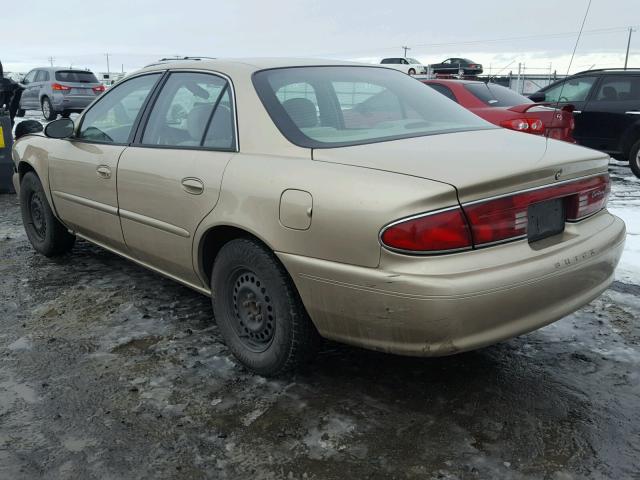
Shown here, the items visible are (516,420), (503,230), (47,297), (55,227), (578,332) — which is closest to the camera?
(503,230)

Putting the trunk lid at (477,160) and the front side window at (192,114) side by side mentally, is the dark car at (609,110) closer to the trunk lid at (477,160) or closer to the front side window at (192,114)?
the trunk lid at (477,160)

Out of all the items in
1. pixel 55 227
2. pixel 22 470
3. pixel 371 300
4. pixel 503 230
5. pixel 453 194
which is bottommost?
pixel 22 470

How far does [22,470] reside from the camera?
2307mm

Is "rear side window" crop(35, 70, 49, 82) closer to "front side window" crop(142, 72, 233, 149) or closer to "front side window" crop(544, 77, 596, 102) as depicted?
"front side window" crop(544, 77, 596, 102)

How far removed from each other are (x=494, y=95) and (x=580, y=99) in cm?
258

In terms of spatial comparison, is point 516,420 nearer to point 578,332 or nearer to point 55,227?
point 578,332

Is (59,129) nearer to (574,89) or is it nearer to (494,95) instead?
(494,95)

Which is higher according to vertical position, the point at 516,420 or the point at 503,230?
the point at 503,230

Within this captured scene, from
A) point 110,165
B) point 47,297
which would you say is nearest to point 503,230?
point 110,165

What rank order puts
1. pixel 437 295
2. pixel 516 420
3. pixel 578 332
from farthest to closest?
pixel 578 332 → pixel 516 420 → pixel 437 295

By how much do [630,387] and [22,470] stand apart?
266 centimetres

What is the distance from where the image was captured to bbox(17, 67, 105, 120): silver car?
1852cm

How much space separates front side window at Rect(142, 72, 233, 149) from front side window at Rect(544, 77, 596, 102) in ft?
25.7

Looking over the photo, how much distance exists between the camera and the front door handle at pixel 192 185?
3.02 metres
